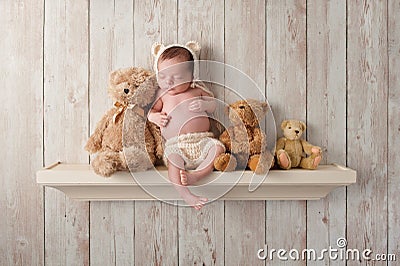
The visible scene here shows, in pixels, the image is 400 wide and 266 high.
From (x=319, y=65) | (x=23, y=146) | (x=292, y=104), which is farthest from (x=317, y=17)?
(x=23, y=146)

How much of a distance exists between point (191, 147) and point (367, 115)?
624mm

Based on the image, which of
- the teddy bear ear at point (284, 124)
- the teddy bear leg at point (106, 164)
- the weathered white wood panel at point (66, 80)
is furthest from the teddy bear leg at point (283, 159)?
the weathered white wood panel at point (66, 80)

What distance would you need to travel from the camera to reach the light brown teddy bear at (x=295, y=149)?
59.0 inches

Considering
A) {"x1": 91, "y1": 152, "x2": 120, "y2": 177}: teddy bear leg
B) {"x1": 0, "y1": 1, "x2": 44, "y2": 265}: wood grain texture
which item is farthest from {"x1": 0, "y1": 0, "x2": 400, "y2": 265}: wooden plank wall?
{"x1": 91, "y1": 152, "x2": 120, "y2": 177}: teddy bear leg

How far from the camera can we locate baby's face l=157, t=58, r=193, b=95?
150 cm

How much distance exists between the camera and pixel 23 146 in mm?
1634

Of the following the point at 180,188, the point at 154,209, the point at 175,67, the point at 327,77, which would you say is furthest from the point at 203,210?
the point at 327,77

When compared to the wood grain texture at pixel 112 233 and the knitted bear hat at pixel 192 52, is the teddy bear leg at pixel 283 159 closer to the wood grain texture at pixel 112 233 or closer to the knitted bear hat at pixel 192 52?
the knitted bear hat at pixel 192 52

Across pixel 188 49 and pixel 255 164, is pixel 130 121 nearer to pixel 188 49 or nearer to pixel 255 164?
pixel 188 49

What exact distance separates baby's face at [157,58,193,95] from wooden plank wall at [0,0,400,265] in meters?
0.14

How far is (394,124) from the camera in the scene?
168 cm

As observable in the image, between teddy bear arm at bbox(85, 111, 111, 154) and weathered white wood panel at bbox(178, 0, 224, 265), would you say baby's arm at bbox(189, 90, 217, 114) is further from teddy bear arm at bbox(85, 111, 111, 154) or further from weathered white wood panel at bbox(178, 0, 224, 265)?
teddy bear arm at bbox(85, 111, 111, 154)

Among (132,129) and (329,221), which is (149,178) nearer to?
(132,129)

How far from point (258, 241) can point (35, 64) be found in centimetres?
94
